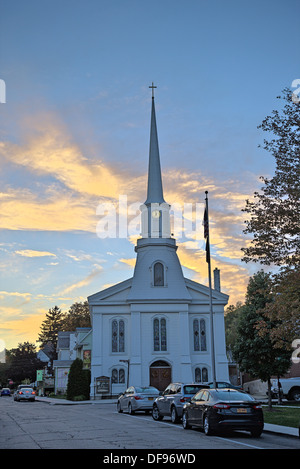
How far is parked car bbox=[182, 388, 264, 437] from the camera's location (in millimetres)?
14781

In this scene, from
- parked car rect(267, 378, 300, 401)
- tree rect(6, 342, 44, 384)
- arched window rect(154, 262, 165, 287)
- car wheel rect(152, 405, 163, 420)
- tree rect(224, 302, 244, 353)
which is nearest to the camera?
car wheel rect(152, 405, 163, 420)

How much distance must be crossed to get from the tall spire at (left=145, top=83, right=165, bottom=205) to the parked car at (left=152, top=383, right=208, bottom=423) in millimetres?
32712

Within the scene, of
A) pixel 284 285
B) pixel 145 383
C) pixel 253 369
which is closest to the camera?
pixel 284 285

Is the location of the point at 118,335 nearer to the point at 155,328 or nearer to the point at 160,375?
the point at 155,328

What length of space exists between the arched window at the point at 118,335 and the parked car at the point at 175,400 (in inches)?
1009

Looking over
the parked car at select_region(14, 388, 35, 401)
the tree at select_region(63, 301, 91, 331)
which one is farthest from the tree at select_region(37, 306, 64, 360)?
the parked car at select_region(14, 388, 35, 401)

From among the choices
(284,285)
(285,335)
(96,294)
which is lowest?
(285,335)

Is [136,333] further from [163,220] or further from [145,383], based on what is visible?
[163,220]

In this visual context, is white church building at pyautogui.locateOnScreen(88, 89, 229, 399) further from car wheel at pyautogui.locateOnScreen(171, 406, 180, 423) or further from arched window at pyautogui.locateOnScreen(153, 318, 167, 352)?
car wheel at pyautogui.locateOnScreen(171, 406, 180, 423)

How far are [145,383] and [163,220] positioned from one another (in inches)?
640

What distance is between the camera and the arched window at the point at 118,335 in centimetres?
4731

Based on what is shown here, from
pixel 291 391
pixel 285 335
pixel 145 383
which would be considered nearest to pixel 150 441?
pixel 285 335

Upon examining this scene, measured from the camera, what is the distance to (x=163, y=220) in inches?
2069

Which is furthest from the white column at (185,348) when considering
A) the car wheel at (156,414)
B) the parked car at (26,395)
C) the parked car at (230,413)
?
the parked car at (230,413)
